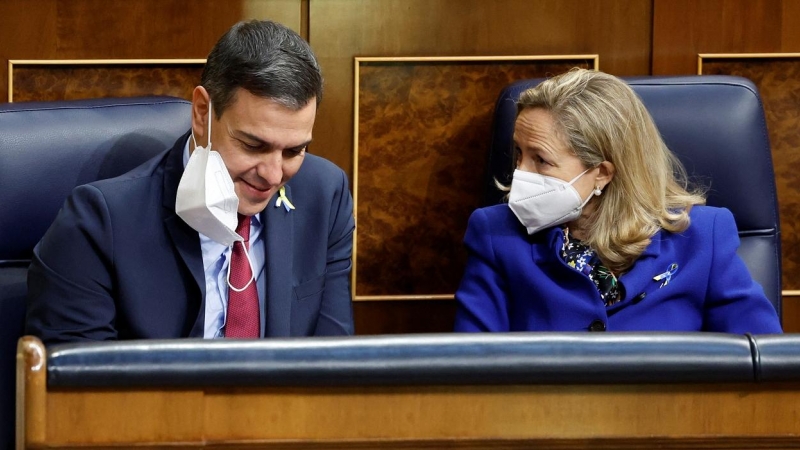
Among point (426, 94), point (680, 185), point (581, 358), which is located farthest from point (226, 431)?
point (426, 94)

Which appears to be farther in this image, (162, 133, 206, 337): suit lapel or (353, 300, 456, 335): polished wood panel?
(353, 300, 456, 335): polished wood panel

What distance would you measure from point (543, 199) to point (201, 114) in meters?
0.65

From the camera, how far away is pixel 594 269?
78.7 inches

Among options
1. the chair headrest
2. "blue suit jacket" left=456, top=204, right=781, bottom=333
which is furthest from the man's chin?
"blue suit jacket" left=456, top=204, right=781, bottom=333

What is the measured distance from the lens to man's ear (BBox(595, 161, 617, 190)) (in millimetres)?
2018

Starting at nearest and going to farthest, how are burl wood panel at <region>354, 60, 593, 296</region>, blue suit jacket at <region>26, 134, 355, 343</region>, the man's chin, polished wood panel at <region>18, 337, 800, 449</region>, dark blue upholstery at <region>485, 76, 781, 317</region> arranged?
polished wood panel at <region>18, 337, 800, 449</region> → blue suit jacket at <region>26, 134, 355, 343</region> → the man's chin → dark blue upholstery at <region>485, 76, 781, 317</region> → burl wood panel at <region>354, 60, 593, 296</region>

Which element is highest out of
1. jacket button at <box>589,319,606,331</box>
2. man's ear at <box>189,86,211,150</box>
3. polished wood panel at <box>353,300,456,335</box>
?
man's ear at <box>189,86,211,150</box>

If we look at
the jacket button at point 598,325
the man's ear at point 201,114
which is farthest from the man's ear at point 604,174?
the man's ear at point 201,114

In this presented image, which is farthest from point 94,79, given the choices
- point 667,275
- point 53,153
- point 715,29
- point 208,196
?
point 715,29

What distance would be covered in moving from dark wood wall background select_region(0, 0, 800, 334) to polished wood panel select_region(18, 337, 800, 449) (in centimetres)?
152

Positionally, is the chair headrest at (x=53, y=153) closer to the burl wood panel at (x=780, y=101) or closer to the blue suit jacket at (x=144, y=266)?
the blue suit jacket at (x=144, y=266)

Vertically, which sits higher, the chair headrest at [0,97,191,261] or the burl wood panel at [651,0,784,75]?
the burl wood panel at [651,0,784,75]

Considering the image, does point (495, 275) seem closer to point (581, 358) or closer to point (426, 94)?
point (426, 94)

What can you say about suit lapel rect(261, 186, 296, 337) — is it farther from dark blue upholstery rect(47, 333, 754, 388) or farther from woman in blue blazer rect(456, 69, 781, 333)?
dark blue upholstery rect(47, 333, 754, 388)
